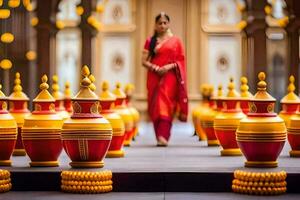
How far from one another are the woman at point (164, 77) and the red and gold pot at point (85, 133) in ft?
15.0

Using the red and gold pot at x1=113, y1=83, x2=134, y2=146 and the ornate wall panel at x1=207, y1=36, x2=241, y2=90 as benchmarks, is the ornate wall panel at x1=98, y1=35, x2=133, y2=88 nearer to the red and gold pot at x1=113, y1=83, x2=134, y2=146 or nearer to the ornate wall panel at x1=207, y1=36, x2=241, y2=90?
the ornate wall panel at x1=207, y1=36, x2=241, y2=90

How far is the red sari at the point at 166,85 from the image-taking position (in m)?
12.7

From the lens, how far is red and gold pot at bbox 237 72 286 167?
805 cm

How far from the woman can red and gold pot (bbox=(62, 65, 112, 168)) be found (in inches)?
179

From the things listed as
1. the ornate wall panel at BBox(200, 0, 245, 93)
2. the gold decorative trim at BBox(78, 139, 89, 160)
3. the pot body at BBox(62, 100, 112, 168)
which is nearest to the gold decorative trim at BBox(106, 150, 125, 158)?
the pot body at BBox(62, 100, 112, 168)

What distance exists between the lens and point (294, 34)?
18.1 metres

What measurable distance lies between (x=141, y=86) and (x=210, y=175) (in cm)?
1919

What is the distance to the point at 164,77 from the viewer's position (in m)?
12.7

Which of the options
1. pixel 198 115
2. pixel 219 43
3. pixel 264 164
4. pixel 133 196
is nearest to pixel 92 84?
pixel 133 196

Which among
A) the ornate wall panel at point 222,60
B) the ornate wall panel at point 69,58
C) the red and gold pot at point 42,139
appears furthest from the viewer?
the ornate wall panel at point 222,60

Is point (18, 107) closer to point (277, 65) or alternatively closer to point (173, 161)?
point (173, 161)

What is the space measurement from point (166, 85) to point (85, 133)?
4876mm

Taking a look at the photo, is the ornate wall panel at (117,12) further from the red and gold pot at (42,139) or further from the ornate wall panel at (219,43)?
the red and gold pot at (42,139)

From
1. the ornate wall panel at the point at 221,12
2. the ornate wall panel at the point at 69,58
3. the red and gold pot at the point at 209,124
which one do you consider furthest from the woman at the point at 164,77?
the ornate wall panel at the point at 221,12
